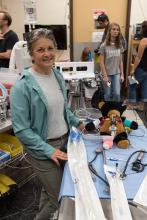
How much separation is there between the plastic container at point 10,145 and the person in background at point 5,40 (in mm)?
1079

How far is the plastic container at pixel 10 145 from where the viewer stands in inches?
76.4

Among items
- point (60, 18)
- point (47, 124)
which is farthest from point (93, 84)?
point (60, 18)

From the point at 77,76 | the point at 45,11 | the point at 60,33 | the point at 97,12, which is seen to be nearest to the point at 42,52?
the point at 77,76

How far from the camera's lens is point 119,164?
1268mm

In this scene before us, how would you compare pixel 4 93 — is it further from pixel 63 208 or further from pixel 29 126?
pixel 63 208

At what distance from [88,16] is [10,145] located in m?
3.70

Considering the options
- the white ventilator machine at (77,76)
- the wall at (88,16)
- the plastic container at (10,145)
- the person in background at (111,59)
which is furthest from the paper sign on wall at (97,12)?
the plastic container at (10,145)

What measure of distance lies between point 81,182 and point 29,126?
419mm

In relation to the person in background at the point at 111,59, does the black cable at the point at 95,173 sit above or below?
below

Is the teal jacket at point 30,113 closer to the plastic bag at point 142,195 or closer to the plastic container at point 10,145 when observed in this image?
the plastic bag at point 142,195

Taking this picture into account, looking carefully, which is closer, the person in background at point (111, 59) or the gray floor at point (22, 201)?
the gray floor at point (22, 201)

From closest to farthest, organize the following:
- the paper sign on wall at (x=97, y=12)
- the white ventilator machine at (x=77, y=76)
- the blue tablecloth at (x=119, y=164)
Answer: the blue tablecloth at (x=119, y=164) < the white ventilator machine at (x=77, y=76) < the paper sign on wall at (x=97, y=12)

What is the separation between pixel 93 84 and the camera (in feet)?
7.79

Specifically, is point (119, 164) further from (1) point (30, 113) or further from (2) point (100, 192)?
(1) point (30, 113)
